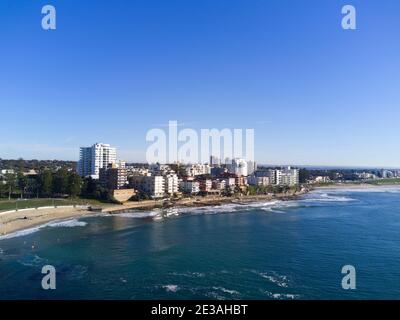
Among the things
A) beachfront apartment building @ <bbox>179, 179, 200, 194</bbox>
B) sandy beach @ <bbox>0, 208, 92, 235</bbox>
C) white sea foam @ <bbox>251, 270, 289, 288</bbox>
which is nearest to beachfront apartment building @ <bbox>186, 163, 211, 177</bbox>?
beachfront apartment building @ <bbox>179, 179, 200, 194</bbox>

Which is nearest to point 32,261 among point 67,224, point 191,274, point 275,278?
point 191,274

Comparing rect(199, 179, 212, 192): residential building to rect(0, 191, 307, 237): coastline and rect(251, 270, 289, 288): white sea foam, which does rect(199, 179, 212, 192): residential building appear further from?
rect(251, 270, 289, 288): white sea foam

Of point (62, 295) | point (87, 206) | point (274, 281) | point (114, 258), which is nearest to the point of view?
point (62, 295)
